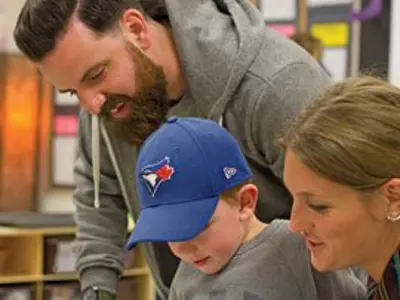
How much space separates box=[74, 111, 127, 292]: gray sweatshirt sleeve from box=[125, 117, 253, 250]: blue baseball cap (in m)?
0.51

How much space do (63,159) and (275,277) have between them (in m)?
2.68

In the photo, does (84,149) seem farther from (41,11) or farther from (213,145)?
(213,145)

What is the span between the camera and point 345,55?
10.8ft

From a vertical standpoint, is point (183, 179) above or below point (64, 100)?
above

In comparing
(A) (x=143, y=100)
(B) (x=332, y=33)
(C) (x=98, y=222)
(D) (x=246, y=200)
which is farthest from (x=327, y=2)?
(D) (x=246, y=200)

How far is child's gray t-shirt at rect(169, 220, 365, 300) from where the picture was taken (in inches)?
44.4

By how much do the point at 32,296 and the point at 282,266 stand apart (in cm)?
229

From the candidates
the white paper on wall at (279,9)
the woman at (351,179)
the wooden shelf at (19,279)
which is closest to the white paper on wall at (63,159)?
the wooden shelf at (19,279)

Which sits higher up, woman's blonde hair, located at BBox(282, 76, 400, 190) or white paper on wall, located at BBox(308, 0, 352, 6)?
woman's blonde hair, located at BBox(282, 76, 400, 190)

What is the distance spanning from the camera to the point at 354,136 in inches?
39.1

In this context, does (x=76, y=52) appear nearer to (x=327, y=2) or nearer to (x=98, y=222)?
(x=98, y=222)

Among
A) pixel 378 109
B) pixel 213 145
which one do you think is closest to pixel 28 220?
pixel 213 145

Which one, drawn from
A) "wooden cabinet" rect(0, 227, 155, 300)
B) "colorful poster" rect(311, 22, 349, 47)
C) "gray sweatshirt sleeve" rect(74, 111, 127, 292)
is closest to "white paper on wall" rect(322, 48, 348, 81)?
"colorful poster" rect(311, 22, 349, 47)

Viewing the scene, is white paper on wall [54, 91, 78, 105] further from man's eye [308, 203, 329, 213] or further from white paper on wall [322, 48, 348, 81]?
man's eye [308, 203, 329, 213]
